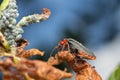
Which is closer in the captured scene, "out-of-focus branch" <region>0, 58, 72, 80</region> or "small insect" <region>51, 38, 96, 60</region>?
"out-of-focus branch" <region>0, 58, 72, 80</region>

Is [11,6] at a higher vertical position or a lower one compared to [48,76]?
higher

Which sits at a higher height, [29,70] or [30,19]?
[30,19]

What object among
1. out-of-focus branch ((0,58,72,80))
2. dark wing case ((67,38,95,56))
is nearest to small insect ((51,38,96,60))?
dark wing case ((67,38,95,56))

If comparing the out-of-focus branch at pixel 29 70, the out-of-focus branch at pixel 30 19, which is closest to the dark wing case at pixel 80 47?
the out-of-focus branch at pixel 30 19

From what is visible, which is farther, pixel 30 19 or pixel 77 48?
pixel 77 48

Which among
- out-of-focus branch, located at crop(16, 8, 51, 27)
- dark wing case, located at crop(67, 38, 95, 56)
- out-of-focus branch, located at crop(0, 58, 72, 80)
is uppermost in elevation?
out-of-focus branch, located at crop(16, 8, 51, 27)

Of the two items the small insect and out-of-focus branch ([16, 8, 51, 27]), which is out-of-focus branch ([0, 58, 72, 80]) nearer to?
out-of-focus branch ([16, 8, 51, 27])

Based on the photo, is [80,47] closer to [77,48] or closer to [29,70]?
[77,48]

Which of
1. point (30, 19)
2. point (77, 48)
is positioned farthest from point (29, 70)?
point (77, 48)

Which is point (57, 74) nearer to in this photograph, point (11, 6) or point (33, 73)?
point (33, 73)

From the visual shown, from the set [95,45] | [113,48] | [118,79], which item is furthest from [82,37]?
[118,79]

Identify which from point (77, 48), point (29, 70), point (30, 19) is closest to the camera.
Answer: point (29, 70)
